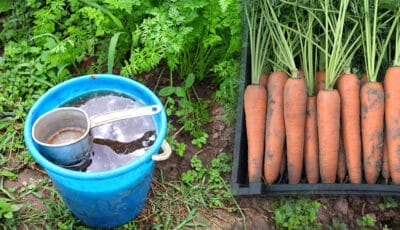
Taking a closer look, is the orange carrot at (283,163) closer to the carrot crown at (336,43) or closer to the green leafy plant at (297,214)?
the green leafy plant at (297,214)

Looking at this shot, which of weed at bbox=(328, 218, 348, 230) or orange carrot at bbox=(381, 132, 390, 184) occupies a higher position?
orange carrot at bbox=(381, 132, 390, 184)

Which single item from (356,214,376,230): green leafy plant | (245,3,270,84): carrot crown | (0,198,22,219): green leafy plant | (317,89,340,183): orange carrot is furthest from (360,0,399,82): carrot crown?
(0,198,22,219): green leafy plant

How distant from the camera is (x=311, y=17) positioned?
219 cm

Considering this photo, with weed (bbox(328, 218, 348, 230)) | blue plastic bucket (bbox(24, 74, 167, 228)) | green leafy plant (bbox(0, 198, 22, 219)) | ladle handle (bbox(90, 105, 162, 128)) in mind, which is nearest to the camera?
blue plastic bucket (bbox(24, 74, 167, 228))

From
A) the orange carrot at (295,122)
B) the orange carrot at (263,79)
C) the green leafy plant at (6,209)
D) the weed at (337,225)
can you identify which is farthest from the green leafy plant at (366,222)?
the green leafy plant at (6,209)

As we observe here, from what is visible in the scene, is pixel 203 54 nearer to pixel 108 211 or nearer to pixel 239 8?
pixel 239 8

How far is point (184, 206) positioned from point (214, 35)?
719mm

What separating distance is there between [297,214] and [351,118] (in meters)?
0.43

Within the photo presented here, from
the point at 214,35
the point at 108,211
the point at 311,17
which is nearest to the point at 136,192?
the point at 108,211

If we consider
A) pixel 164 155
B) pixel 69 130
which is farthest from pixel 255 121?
pixel 69 130

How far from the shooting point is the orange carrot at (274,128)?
2.13 meters

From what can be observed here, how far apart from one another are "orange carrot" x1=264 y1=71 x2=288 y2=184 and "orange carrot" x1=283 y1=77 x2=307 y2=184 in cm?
3

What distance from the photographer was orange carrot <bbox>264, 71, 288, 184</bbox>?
2.13 metres

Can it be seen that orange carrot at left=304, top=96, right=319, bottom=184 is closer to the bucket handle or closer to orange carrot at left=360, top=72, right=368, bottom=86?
orange carrot at left=360, top=72, right=368, bottom=86
